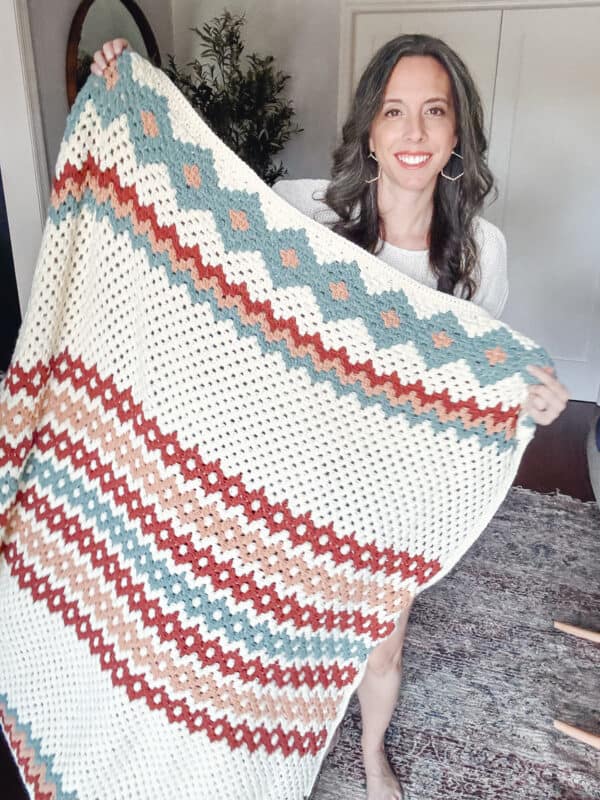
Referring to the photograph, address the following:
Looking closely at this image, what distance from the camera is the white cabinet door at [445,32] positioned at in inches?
106

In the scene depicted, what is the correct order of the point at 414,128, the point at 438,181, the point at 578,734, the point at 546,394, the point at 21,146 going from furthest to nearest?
the point at 21,146, the point at 578,734, the point at 438,181, the point at 414,128, the point at 546,394

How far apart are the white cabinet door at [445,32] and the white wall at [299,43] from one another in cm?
8

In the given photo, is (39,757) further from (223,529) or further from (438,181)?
(438,181)

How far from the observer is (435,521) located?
3.24 feet

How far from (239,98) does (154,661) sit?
7.56ft

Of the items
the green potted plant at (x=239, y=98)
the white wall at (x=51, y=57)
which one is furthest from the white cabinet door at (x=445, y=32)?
the white wall at (x=51, y=57)

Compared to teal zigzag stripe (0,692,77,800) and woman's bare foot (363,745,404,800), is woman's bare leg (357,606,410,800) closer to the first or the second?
woman's bare foot (363,745,404,800)

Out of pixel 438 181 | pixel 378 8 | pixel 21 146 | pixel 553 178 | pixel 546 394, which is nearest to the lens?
pixel 546 394

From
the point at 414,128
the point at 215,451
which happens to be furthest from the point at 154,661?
the point at 414,128

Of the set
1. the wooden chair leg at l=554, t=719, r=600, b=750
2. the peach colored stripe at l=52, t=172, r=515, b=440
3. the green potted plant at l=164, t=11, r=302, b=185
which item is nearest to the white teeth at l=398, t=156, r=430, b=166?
the peach colored stripe at l=52, t=172, r=515, b=440

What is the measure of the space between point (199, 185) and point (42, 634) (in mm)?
759

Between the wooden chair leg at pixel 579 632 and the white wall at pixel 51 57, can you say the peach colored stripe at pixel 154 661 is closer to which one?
the wooden chair leg at pixel 579 632

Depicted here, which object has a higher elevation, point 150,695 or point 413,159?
point 413,159

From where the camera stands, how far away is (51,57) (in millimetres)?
2068
